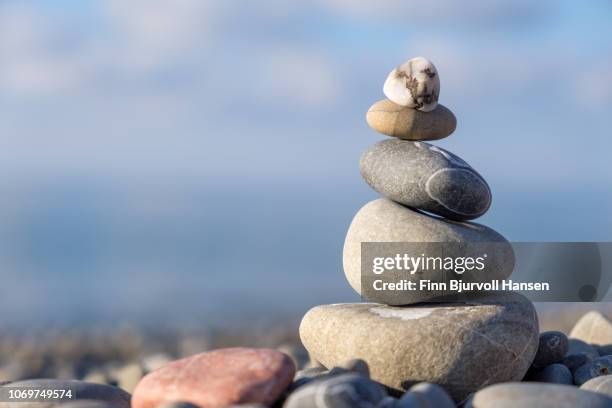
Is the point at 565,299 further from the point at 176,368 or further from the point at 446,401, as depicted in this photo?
the point at 176,368

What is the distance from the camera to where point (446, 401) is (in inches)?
198

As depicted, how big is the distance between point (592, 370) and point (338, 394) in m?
3.68

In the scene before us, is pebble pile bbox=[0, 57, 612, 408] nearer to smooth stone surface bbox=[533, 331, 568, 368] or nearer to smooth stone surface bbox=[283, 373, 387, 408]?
smooth stone surface bbox=[533, 331, 568, 368]

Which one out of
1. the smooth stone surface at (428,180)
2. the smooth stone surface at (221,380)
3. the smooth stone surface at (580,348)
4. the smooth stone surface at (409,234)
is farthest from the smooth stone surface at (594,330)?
the smooth stone surface at (221,380)

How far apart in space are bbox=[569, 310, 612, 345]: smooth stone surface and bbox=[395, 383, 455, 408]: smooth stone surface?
5511 millimetres

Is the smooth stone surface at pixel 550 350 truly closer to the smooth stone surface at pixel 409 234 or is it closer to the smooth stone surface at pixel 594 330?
the smooth stone surface at pixel 409 234

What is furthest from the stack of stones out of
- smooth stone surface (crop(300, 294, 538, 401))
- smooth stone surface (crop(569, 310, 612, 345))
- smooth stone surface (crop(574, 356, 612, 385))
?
smooth stone surface (crop(569, 310, 612, 345))

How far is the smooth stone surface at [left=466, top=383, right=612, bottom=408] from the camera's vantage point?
4953 mm

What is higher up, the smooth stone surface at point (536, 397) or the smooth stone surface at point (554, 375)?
the smooth stone surface at point (536, 397)

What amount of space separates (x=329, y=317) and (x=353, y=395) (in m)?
2.04

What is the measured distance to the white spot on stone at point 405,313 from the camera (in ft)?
21.6

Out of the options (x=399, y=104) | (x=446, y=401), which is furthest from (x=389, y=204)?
(x=446, y=401)

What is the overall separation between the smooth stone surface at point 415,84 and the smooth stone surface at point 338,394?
291 centimetres

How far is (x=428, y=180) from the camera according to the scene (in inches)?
266
